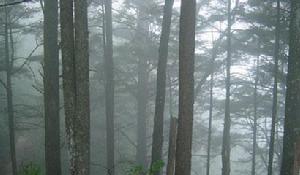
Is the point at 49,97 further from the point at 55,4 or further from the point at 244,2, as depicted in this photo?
the point at 244,2

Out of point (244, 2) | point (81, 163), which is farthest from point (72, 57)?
point (244, 2)

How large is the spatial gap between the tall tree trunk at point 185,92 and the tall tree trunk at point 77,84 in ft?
7.89

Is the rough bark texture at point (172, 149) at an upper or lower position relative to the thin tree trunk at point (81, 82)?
lower

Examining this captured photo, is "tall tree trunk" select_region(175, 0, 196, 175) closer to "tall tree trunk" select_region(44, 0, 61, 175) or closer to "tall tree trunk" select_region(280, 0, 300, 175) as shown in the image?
"tall tree trunk" select_region(280, 0, 300, 175)

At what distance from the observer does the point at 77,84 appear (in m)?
10.4

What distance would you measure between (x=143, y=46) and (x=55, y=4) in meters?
12.7

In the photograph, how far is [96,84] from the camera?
32.3 m

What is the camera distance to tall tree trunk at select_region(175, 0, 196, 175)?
35.9 ft

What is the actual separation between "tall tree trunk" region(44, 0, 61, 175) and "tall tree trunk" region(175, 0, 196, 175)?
165 inches

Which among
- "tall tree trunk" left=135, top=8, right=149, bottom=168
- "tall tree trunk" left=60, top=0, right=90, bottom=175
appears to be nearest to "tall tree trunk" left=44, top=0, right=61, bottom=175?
"tall tree trunk" left=60, top=0, right=90, bottom=175

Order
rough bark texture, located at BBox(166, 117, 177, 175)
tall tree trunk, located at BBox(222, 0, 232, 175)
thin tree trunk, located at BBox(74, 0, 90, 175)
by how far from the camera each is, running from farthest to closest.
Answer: tall tree trunk, located at BBox(222, 0, 232, 175) → rough bark texture, located at BBox(166, 117, 177, 175) → thin tree trunk, located at BBox(74, 0, 90, 175)

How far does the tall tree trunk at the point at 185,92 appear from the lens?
10.9 m

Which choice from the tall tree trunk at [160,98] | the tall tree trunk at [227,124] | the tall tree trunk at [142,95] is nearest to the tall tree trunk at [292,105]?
the tall tree trunk at [160,98]

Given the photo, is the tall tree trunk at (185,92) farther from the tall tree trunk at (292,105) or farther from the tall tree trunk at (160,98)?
the tall tree trunk at (160,98)
